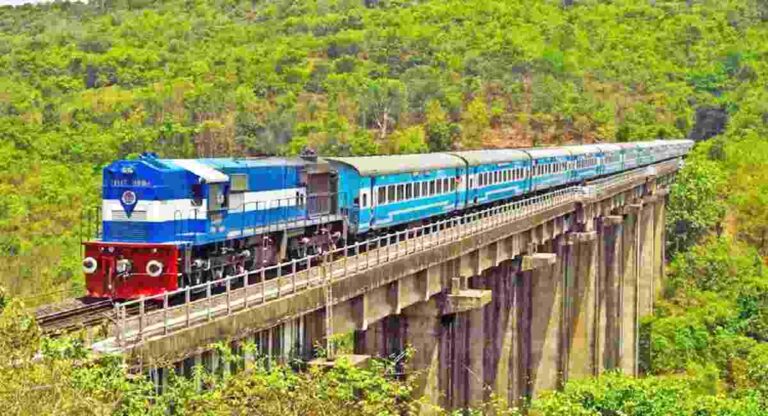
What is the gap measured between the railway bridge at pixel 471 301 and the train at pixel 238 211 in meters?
0.73

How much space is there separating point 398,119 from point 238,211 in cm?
9048

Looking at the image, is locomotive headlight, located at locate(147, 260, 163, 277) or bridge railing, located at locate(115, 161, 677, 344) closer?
bridge railing, located at locate(115, 161, 677, 344)

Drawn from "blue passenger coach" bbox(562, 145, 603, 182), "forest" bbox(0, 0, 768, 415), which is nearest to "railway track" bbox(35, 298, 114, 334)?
"forest" bbox(0, 0, 768, 415)

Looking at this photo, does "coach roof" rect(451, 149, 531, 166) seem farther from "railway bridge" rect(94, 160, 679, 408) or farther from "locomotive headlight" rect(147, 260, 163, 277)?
"locomotive headlight" rect(147, 260, 163, 277)

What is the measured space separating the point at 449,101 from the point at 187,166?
96631 millimetres

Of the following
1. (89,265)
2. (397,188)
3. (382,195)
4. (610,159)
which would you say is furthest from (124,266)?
(610,159)

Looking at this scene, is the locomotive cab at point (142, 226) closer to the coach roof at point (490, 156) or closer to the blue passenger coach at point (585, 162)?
the coach roof at point (490, 156)

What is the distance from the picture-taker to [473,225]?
121ft

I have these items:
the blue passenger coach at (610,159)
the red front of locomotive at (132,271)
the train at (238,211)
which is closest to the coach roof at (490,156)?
the train at (238,211)

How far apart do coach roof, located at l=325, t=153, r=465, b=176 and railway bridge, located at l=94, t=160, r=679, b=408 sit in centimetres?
215

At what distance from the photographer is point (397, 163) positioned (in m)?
34.5

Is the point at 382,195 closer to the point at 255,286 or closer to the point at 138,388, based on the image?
the point at 255,286

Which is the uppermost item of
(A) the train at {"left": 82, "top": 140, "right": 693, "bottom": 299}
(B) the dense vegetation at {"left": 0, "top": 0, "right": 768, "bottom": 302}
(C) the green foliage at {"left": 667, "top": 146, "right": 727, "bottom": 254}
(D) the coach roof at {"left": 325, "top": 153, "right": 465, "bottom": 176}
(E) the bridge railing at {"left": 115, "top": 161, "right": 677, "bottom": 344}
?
(B) the dense vegetation at {"left": 0, "top": 0, "right": 768, "bottom": 302}

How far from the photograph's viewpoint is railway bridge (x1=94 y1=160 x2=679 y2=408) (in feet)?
57.3
